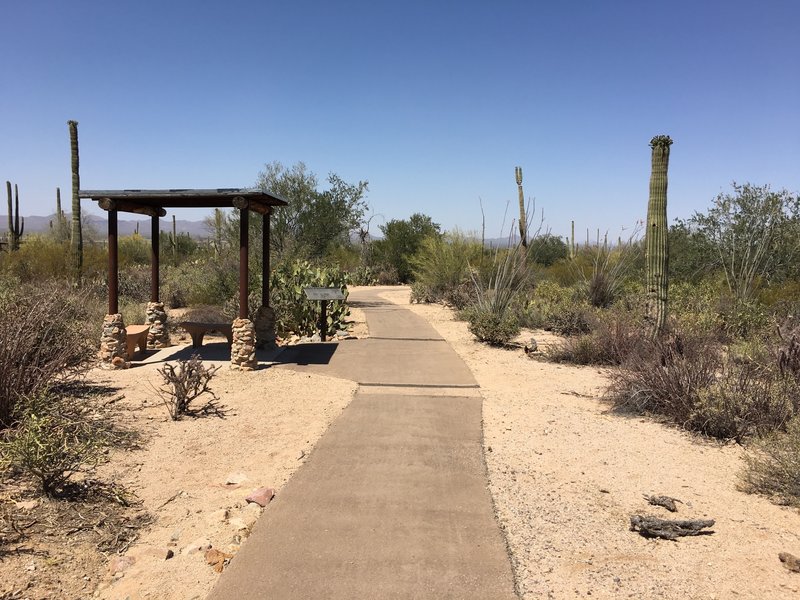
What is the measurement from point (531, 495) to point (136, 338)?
844cm

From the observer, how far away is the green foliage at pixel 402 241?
40281mm

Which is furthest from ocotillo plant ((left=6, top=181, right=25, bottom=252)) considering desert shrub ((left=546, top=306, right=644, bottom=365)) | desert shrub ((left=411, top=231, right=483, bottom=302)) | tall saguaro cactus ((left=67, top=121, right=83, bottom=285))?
desert shrub ((left=546, top=306, right=644, bottom=365))

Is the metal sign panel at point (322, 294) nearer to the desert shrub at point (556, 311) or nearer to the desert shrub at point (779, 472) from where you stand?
the desert shrub at point (556, 311)

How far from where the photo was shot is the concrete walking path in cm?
359

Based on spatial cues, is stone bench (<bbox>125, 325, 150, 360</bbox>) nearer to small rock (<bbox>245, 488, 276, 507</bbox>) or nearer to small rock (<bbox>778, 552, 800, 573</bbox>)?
small rock (<bbox>245, 488, 276, 507</bbox>)

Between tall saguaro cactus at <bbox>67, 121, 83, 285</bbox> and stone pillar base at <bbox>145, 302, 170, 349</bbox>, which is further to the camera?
tall saguaro cactus at <bbox>67, 121, 83, 285</bbox>

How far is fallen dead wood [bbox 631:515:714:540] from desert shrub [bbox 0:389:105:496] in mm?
4225

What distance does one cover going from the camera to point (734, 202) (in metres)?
18.4

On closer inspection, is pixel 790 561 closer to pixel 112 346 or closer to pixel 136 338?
pixel 112 346

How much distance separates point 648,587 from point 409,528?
161cm

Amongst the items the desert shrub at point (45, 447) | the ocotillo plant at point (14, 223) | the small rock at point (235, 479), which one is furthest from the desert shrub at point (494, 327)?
the ocotillo plant at point (14, 223)

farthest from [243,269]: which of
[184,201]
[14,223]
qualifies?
[14,223]

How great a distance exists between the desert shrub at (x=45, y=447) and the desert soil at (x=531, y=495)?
18.6 inches

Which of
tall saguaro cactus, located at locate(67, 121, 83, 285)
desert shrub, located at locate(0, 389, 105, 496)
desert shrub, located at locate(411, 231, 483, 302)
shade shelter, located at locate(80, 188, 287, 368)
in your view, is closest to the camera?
desert shrub, located at locate(0, 389, 105, 496)
